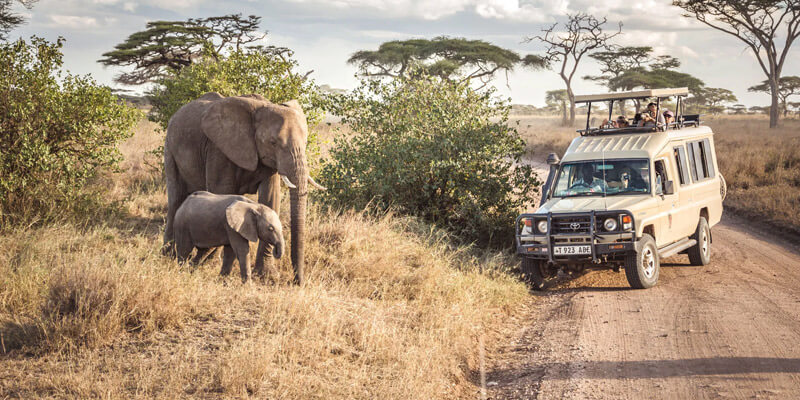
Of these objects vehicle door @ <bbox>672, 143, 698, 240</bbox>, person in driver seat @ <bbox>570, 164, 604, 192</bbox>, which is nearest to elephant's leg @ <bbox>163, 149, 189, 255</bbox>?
person in driver seat @ <bbox>570, 164, 604, 192</bbox>

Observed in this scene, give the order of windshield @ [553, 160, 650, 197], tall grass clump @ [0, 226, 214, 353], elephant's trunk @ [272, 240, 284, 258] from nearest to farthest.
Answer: tall grass clump @ [0, 226, 214, 353], elephant's trunk @ [272, 240, 284, 258], windshield @ [553, 160, 650, 197]

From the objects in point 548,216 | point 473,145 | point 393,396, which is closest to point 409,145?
point 473,145

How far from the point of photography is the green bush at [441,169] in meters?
12.4

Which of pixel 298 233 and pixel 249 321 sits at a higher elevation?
pixel 298 233

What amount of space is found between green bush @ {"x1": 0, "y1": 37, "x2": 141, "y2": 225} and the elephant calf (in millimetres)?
3541

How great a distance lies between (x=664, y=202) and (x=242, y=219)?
242 inches

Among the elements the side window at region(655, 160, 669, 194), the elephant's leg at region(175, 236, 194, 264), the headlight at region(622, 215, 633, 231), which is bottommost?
the elephant's leg at region(175, 236, 194, 264)

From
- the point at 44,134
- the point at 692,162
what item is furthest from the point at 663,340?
the point at 44,134

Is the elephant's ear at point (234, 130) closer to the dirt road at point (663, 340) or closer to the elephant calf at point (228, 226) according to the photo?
the elephant calf at point (228, 226)

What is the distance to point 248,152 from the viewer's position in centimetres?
900

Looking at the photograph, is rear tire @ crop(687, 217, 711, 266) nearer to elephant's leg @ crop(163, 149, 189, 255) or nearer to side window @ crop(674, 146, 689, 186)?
side window @ crop(674, 146, 689, 186)

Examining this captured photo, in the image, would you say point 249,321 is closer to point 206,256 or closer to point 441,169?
point 206,256

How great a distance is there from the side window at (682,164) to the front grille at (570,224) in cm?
251

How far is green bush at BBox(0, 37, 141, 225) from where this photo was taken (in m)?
10.4
